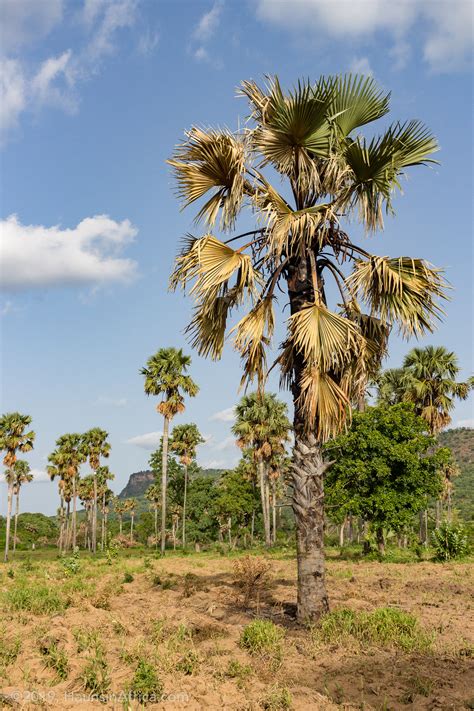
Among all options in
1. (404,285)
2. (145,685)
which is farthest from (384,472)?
(145,685)

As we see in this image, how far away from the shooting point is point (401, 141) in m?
9.05

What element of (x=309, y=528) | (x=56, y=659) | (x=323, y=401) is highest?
(x=323, y=401)

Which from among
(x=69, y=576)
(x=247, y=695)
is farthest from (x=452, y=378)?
(x=247, y=695)

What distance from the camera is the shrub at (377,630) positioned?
7422 millimetres

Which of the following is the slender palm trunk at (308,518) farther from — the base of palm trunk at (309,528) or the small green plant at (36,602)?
the small green plant at (36,602)

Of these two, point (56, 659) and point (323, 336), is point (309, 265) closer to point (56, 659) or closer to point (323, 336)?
point (323, 336)

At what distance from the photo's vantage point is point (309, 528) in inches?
337

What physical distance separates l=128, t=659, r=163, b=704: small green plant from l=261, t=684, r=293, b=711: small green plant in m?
1.19

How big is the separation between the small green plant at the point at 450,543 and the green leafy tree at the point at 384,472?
8.24 ft

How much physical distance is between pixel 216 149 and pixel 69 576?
49.5ft

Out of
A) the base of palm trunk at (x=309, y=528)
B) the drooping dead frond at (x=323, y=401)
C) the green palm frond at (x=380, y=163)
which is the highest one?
the green palm frond at (x=380, y=163)

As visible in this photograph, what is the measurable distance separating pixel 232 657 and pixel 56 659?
2.33 metres

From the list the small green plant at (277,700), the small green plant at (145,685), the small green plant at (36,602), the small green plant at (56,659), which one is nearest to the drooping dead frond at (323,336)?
the small green plant at (277,700)

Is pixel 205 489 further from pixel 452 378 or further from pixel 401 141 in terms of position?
pixel 401 141
